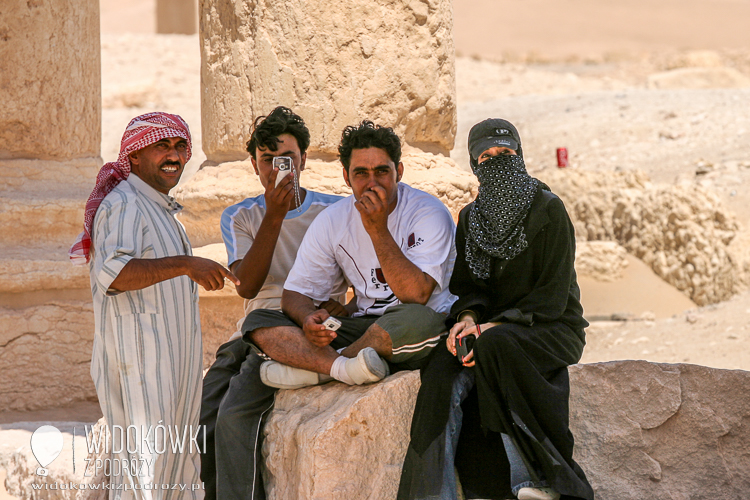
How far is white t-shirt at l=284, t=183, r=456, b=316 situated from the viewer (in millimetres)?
3482

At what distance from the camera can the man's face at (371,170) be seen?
350 centimetres

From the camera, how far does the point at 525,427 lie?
118 inches

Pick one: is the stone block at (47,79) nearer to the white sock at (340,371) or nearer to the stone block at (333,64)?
the stone block at (333,64)

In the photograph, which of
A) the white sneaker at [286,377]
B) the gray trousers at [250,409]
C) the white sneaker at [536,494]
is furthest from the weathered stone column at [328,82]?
the white sneaker at [536,494]

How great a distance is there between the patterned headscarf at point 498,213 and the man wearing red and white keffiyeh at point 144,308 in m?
0.97

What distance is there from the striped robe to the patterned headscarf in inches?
45.9

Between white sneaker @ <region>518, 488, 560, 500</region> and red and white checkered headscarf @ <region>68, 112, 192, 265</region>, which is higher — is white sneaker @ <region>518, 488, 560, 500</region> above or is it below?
below

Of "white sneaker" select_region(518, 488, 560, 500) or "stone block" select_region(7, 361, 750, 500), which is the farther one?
"stone block" select_region(7, 361, 750, 500)

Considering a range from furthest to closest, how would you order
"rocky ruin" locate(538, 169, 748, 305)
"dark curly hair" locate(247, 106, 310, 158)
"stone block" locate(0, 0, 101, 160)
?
1. "rocky ruin" locate(538, 169, 748, 305)
2. "stone block" locate(0, 0, 101, 160)
3. "dark curly hair" locate(247, 106, 310, 158)

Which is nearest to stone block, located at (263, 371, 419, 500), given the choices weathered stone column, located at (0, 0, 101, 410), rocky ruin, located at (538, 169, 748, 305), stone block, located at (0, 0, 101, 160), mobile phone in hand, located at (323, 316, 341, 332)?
mobile phone in hand, located at (323, 316, 341, 332)

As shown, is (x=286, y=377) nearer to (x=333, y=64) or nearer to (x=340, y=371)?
(x=340, y=371)

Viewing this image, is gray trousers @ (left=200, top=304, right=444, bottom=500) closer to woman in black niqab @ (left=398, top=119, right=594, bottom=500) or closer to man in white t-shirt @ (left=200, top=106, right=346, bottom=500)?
man in white t-shirt @ (left=200, top=106, right=346, bottom=500)

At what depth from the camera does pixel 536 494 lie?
9.55 ft

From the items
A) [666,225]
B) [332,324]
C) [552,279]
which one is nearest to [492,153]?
[552,279]
